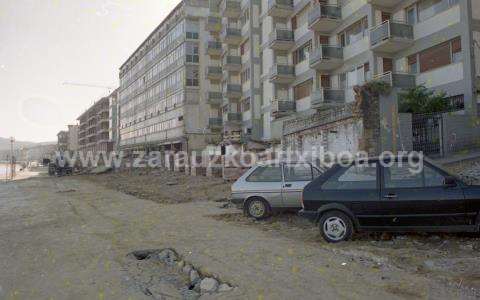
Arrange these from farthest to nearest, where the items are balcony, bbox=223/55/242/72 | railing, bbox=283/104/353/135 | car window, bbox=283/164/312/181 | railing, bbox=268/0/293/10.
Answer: balcony, bbox=223/55/242/72 < railing, bbox=268/0/293/10 < railing, bbox=283/104/353/135 < car window, bbox=283/164/312/181

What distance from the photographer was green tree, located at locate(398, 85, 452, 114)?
17875 mm

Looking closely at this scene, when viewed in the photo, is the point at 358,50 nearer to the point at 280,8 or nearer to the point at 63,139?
the point at 280,8

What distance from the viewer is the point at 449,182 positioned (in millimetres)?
6359

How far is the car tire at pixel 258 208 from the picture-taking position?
9.99 m

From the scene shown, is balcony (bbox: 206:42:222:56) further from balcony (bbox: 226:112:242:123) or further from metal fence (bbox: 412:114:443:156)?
metal fence (bbox: 412:114:443:156)

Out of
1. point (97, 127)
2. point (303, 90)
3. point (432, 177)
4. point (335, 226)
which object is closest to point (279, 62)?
point (303, 90)

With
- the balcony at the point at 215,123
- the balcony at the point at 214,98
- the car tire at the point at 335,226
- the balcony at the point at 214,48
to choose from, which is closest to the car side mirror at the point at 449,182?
the car tire at the point at 335,226

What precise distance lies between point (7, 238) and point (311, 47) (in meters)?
26.3

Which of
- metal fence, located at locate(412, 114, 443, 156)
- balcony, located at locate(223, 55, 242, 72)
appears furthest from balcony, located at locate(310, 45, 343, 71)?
balcony, located at locate(223, 55, 242, 72)

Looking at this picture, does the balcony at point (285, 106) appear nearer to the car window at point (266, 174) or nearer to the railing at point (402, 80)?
the railing at point (402, 80)

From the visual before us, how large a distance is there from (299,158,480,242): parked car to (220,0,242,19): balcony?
39028mm

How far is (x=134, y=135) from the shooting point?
6862cm

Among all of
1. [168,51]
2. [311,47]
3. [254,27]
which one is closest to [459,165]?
[311,47]

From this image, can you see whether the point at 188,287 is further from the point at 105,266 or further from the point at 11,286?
the point at 11,286
